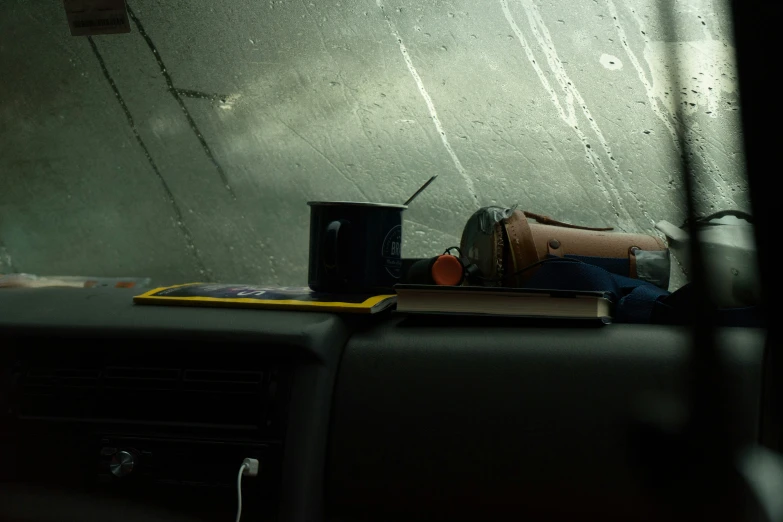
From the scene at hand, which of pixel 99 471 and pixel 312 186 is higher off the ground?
pixel 312 186

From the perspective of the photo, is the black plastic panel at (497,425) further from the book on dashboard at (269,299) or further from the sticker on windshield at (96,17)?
the sticker on windshield at (96,17)

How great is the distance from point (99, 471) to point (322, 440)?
0.23 metres

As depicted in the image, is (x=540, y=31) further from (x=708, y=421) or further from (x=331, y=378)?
(x=708, y=421)

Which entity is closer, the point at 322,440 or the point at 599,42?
the point at 322,440

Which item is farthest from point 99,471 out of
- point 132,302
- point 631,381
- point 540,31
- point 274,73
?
point 540,31

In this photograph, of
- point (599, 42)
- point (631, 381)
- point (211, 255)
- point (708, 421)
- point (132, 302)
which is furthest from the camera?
point (211, 255)

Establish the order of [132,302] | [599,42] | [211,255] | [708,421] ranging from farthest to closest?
1. [211,255]
2. [599,42]
3. [132,302]
4. [708,421]

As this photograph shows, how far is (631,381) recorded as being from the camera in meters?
0.64

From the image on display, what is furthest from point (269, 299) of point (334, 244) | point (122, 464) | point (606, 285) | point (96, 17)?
point (96, 17)

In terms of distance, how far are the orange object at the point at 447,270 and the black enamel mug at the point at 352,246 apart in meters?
0.06

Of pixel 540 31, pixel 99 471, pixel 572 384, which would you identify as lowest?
pixel 99 471

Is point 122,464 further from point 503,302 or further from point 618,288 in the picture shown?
point 618,288

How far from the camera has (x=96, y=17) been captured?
126 cm

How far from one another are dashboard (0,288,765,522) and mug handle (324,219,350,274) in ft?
0.36
